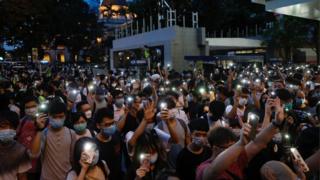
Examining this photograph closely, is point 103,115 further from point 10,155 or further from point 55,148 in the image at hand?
point 10,155

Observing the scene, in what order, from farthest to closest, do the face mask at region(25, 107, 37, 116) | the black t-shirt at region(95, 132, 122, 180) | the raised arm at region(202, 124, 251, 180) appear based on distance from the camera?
the face mask at region(25, 107, 37, 116) → the black t-shirt at region(95, 132, 122, 180) → the raised arm at region(202, 124, 251, 180)

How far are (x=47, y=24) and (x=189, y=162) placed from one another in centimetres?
4278

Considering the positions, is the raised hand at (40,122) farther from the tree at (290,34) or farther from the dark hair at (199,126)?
the tree at (290,34)

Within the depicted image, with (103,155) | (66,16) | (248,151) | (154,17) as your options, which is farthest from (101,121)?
(66,16)

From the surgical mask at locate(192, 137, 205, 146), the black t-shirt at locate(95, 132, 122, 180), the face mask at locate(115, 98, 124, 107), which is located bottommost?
the black t-shirt at locate(95, 132, 122, 180)

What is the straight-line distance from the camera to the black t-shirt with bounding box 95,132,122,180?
204 inches

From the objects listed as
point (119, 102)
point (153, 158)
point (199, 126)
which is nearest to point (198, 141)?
point (199, 126)

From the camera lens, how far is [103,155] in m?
5.13

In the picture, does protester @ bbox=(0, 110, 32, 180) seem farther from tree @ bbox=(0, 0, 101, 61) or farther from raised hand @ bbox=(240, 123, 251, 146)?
tree @ bbox=(0, 0, 101, 61)

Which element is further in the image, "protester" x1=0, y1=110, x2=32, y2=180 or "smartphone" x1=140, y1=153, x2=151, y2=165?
"protester" x1=0, y1=110, x2=32, y2=180

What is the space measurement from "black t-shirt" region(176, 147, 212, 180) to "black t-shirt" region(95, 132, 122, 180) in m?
0.93

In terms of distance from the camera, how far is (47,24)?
148 feet

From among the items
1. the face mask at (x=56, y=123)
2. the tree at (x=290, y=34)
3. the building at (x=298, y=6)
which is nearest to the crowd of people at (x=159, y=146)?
the face mask at (x=56, y=123)

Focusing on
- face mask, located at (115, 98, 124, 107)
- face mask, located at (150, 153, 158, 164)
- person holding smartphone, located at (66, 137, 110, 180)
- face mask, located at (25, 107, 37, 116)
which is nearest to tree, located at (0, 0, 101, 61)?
face mask, located at (115, 98, 124, 107)
